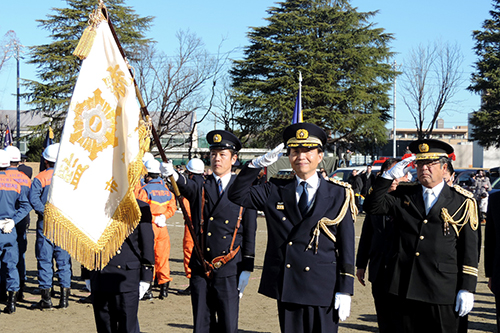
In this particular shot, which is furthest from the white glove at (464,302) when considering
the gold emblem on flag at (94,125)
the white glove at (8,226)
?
the white glove at (8,226)

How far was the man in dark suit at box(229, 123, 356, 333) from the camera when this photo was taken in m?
3.83

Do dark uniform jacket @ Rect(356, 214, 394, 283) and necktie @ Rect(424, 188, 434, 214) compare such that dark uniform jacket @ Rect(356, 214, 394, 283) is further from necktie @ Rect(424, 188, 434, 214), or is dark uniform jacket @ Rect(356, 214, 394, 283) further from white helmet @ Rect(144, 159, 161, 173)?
white helmet @ Rect(144, 159, 161, 173)

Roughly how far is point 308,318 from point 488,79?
36264 mm

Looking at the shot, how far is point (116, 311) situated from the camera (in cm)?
490

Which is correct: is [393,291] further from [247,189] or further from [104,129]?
[104,129]

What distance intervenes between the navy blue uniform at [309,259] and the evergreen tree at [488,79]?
116ft

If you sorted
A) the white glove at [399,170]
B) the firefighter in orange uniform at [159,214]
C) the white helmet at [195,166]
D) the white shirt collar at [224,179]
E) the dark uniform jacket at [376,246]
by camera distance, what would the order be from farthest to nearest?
the white helmet at [195,166] < the firefighter in orange uniform at [159,214] < the white shirt collar at [224,179] < the dark uniform jacket at [376,246] < the white glove at [399,170]

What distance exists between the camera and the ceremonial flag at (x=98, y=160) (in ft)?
15.7

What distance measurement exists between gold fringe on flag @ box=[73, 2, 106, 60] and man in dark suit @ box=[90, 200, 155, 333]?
1488mm

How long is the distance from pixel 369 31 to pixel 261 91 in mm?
8969

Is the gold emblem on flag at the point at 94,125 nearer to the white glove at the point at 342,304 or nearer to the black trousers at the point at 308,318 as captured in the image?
the black trousers at the point at 308,318

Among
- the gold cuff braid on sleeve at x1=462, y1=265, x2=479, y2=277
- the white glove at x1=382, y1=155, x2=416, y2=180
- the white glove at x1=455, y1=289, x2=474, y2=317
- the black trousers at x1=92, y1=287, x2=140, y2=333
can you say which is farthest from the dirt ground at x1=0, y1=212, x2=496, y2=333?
the white glove at x1=382, y1=155, x2=416, y2=180

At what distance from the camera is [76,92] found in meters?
4.97

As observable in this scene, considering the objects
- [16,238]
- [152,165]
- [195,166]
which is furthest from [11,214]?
[195,166]
